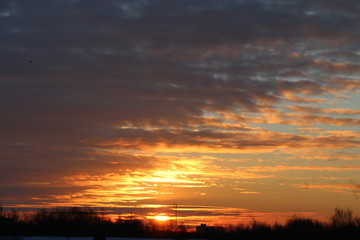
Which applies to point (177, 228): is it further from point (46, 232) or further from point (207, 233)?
point (46, 232)

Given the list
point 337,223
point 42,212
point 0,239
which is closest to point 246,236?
point 337,223

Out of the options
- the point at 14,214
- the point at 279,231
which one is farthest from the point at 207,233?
the point at 14,214

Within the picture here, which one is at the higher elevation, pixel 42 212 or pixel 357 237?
pixel 42 212

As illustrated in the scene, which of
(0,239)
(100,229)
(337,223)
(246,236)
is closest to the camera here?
(0,239)

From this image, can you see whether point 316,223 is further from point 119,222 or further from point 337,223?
point 119,222

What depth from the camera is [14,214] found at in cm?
4262

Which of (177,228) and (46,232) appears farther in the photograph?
(177,228)

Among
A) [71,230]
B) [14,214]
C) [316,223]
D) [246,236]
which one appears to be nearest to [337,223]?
[316,223]

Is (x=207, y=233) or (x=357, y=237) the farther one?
(x=207, y=233)

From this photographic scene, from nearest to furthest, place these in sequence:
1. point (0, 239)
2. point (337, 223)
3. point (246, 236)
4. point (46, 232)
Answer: point (0, 239) < point (46, 232) < point (246, 236) < point (337, 223)

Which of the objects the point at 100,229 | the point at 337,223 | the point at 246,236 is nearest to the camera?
the point at 100,229

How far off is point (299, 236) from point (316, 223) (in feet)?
25.8

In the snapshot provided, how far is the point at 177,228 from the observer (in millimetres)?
47125

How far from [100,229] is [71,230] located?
9.85 feet
